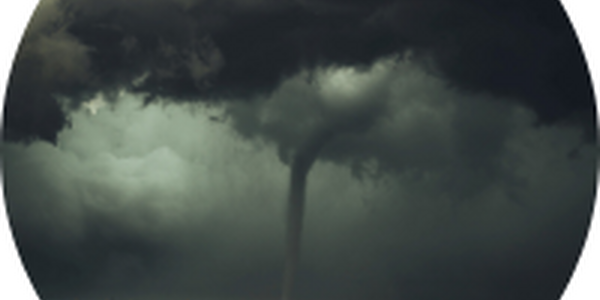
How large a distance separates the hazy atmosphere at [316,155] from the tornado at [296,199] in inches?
0.9

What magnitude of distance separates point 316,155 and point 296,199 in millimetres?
736

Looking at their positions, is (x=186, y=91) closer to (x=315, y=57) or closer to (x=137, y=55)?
(x=137, y=55)

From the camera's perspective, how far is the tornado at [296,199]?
35.9 feet

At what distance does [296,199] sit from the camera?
36.2 feet

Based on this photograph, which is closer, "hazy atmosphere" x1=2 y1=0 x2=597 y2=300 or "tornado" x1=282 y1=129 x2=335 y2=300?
"tornado" x1=282 y1=129 x2=335 y2=300

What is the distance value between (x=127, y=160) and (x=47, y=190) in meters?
1.46

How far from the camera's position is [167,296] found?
11.2 metres

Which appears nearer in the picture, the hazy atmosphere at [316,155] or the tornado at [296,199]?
the tornado at [296,199]

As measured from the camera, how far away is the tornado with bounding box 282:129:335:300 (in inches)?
431

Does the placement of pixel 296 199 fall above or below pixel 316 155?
below

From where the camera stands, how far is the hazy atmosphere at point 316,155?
36.3ft

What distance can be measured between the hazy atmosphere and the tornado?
23 mm

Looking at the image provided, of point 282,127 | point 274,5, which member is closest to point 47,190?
point 282,127

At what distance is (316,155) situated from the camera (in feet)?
36.0
